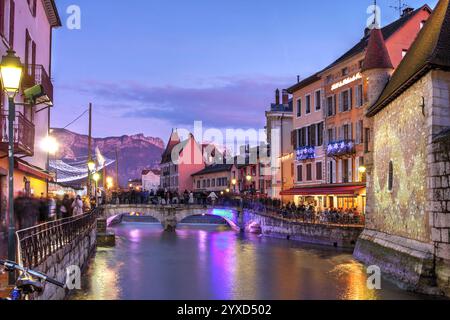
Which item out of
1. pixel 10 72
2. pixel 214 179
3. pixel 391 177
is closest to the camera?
pixel 10 72

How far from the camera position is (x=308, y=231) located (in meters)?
38.8

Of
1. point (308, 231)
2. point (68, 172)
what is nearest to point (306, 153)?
point (308, 231)

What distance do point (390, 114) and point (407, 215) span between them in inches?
192

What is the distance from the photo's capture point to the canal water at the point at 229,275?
19219mm

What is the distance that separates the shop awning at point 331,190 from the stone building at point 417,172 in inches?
437

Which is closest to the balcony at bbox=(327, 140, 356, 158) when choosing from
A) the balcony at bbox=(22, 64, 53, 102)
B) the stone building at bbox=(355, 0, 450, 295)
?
the stone building at bbox=(355, 0, 450, 295)

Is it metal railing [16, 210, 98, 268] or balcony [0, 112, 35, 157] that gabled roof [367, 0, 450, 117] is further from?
balcony [0, 112, 35, 157]

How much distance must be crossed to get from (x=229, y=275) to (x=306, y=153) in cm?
2421

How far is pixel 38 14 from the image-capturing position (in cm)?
2483

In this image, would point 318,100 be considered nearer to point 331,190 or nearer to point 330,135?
point 330,135

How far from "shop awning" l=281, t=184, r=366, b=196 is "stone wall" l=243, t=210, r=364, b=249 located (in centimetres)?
274
